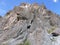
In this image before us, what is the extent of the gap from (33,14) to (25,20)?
59.4 inches

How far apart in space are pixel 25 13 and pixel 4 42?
526 centimetres

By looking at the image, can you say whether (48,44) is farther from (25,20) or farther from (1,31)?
(1,31)

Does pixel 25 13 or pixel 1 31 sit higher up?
pixel 25 13

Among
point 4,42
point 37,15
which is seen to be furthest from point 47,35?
point 4,42

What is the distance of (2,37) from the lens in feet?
89.8

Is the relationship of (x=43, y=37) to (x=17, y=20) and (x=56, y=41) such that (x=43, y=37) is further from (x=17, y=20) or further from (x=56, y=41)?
(x=17, y=20)

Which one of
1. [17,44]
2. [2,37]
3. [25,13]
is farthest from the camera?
[25,13]

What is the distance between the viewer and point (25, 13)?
95.7 ft

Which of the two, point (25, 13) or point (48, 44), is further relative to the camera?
point (25, 13)

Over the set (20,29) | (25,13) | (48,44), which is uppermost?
(25,13)

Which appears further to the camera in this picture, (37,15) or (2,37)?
(37,15)

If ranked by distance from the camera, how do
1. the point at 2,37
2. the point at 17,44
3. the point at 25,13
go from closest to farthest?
the point at 17,44
the point at 2,37
the point at 25,13

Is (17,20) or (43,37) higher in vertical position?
(17,20)

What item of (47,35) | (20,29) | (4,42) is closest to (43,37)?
(47,35)
